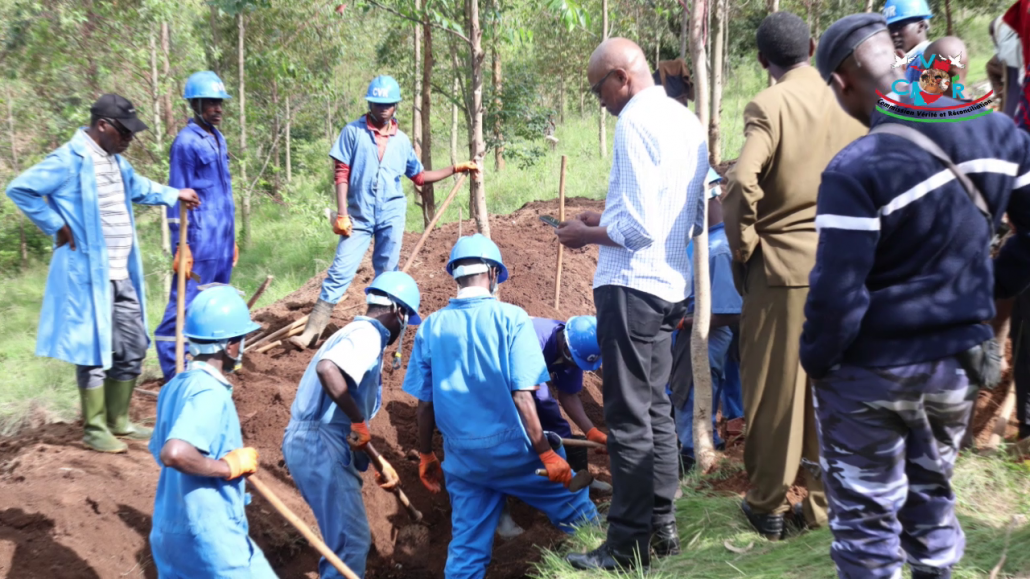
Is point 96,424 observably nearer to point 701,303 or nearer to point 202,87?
point 202,87

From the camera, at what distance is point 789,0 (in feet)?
50.9

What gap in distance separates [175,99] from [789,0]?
11.7 m

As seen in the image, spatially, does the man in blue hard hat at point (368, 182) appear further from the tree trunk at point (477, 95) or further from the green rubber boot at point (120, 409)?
the green rubber boot at point (120, 409)

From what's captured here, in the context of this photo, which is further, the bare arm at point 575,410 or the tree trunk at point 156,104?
the tree trunk at point 156,104

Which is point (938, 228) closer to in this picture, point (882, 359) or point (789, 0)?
point (882, 359)

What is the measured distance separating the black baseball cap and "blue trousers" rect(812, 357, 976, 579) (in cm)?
417

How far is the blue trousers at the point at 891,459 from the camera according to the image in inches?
81.7

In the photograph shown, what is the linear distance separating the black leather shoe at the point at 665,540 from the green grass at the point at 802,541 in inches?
2.2

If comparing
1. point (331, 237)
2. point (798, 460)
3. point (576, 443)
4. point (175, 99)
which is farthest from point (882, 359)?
point (331, 237)

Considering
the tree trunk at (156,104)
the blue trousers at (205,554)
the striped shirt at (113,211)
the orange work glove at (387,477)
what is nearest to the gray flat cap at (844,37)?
the blue trousers at (205,554)

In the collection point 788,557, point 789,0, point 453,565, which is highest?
point 789,0

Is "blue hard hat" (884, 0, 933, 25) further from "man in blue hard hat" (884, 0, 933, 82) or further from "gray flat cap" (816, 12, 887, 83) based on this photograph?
"gray flat cap" (816, 12, 887, 83)

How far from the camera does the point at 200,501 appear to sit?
2.98m

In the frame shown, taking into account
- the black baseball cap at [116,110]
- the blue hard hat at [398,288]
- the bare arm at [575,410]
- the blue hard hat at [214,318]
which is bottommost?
the bare arm at [575,410]
